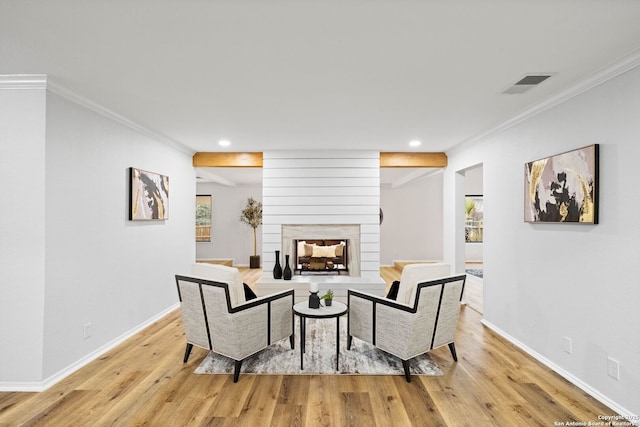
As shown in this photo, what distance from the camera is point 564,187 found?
115 inches

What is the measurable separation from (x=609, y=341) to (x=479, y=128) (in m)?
2.66

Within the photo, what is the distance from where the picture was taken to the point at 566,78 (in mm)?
2668

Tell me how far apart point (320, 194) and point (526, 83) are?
354cm

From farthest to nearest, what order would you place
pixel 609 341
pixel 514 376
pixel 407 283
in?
1. pixel 407 283
2. pixel 514 376
3. pixel 609 341

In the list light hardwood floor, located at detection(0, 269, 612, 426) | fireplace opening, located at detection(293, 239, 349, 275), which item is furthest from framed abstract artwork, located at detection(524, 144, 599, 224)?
fireplace opening, located at detection(293, 239, 349, 275)

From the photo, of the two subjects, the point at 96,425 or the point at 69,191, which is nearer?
the point at 96,425

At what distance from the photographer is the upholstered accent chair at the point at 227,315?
2.90 meters

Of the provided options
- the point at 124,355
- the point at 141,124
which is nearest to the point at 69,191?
the point at 141,124

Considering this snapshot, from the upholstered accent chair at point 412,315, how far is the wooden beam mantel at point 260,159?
9.50 feet

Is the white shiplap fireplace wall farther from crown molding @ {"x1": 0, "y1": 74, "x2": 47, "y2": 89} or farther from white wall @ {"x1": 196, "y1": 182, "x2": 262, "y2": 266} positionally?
white wall @ {"x1": 196, "y1": 182, "x2": 262, "y2": 266}

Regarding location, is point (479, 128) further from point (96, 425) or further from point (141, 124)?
point (96, 425)

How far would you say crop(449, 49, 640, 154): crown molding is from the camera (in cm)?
231

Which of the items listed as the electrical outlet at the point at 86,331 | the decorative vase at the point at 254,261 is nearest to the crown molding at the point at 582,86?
the electrical outlet at the point at 86,331

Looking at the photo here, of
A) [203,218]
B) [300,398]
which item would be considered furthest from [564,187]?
Result: [203,218]
